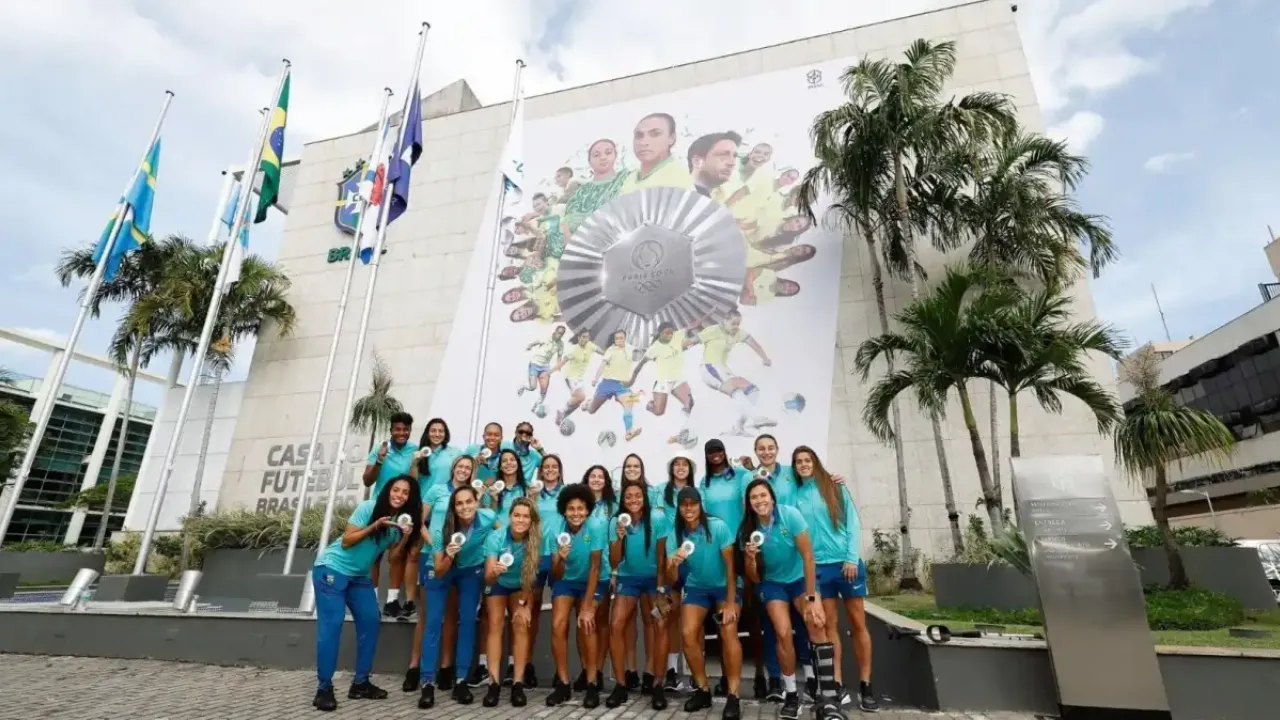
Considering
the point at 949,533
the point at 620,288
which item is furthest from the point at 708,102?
the point at 949,533

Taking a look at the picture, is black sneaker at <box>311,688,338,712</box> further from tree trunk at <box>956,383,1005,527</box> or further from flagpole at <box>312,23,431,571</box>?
tree trunk at <box>956,383,1005,527</box>

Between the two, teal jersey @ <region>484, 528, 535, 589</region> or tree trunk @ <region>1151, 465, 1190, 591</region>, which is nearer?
teal jersey @ <region>484, 528, 535, 589</region>

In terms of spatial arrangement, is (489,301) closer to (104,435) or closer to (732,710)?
(732,710)

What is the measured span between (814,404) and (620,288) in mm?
5250

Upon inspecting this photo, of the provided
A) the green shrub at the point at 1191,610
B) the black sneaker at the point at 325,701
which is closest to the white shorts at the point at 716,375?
the green shrub at the point at 1191,610

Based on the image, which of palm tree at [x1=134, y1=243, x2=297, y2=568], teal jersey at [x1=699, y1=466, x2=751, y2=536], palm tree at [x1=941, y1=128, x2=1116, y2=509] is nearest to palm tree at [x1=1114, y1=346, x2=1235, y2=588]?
palm tree at [x1=941, y1=128, x2=1116, y2=509]

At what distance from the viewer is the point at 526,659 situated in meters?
4.96

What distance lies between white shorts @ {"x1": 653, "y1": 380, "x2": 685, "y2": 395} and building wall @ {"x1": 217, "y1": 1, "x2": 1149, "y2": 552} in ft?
10.9

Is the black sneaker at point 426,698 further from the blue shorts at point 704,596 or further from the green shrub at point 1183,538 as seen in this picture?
the green shrub at point 1183,538

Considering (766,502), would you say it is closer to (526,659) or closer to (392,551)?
(526,659)

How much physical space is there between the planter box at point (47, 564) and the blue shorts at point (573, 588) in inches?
645

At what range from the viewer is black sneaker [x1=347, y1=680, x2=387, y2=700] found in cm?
489

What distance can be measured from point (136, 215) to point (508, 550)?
10.0 metres

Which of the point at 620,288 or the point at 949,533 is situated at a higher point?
the point at 620,288
